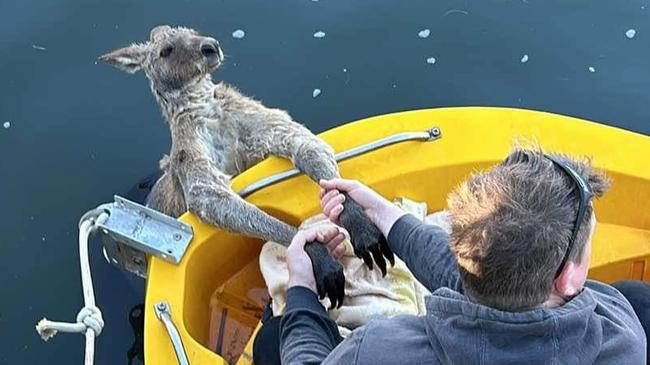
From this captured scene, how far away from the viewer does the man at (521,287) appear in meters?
1.93

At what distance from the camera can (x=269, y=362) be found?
3127 mm

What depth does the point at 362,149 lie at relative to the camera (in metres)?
3.74

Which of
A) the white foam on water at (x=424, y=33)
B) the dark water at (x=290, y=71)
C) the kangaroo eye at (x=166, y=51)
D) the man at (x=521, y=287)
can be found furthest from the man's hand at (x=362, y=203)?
the white foam on water at (x=424, y=33)

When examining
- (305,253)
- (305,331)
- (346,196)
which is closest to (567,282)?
(305,331)

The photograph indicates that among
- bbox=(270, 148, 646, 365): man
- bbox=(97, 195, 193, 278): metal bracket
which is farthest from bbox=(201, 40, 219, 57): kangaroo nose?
bbox=(270, 148, 646, 365): man

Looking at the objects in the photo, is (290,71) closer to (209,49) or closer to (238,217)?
(209,49)

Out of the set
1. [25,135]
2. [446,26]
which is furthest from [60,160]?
[446,26]

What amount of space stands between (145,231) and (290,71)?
2.02m

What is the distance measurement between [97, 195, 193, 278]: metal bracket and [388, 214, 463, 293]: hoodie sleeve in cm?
91

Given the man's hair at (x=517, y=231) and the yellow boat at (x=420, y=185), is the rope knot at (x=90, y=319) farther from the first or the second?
the man's hair at (x=517, y=231)

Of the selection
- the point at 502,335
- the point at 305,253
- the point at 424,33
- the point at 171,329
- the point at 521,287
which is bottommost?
the point at 171,329

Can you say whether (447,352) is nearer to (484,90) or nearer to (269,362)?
(269,362)

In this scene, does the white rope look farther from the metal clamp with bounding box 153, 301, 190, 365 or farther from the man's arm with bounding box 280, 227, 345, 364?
the man's arm with bounding box 280, 227, 345, 364

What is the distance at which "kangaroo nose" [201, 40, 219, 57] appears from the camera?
4.11 metres
